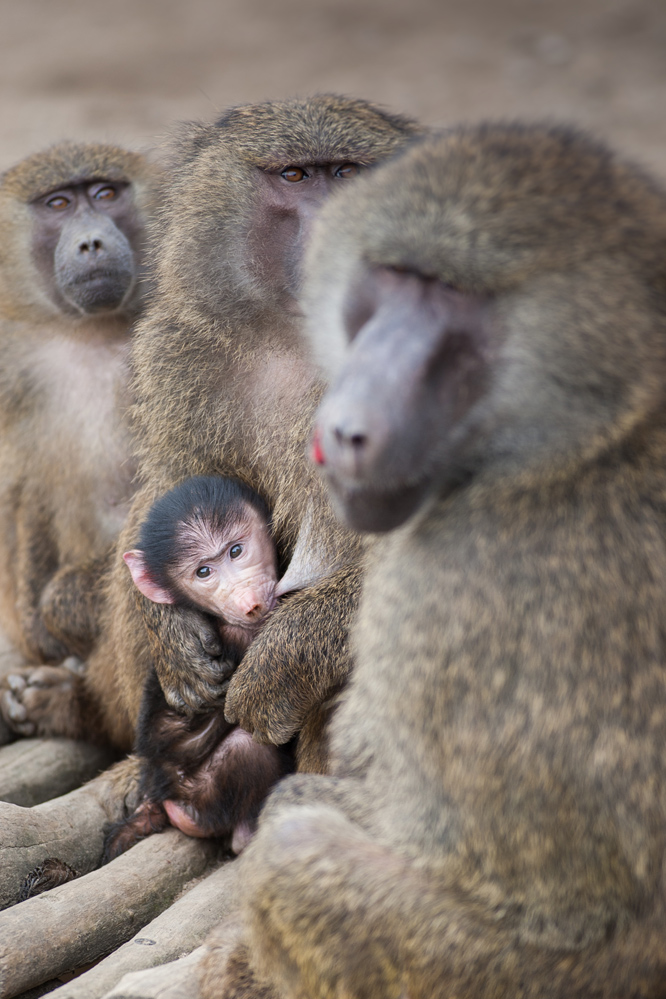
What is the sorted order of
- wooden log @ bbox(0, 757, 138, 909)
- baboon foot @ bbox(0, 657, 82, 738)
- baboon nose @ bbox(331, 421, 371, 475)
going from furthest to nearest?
baboon foot @ bbox(0, 657, 82, 738)
wooden log @ bbox(0, 757, 138, 909)
baboon nose @ bbox(331, 421, 371, 475)

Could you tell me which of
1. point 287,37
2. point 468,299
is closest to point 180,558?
point 468,299

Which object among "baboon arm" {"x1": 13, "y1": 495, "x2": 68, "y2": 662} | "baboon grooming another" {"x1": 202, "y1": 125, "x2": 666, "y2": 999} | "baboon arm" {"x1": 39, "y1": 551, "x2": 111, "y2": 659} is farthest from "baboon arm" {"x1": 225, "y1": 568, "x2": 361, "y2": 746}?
"baboon arm" {"x1": 13, "y1": 495, "x2": 68, "y2": 662}

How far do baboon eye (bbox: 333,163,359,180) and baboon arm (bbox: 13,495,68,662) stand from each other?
1.63m

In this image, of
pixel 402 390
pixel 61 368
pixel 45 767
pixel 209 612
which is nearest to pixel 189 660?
pixel 209 612

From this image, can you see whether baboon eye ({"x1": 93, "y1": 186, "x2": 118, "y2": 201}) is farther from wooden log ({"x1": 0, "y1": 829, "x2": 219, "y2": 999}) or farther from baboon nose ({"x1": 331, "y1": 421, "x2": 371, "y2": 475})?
baboon nose ({"x1": 331, "y1": 421, "x2": 371, "y2": 475})

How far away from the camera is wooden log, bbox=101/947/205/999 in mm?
1831

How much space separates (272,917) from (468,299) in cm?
92

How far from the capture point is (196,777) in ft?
8.22

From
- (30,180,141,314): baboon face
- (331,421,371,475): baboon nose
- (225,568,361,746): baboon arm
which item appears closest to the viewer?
(331,421,371,475): baboon nose

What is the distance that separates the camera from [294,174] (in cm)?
233

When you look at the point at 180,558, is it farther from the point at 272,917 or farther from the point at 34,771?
the point at 272,917

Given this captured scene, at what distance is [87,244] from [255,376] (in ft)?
3.73

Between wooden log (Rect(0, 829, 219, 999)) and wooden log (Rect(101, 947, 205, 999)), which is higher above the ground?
wooden log (Rect(101, 947, 205, 999))

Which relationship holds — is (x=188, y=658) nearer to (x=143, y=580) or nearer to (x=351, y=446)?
(x=143, y=580)
